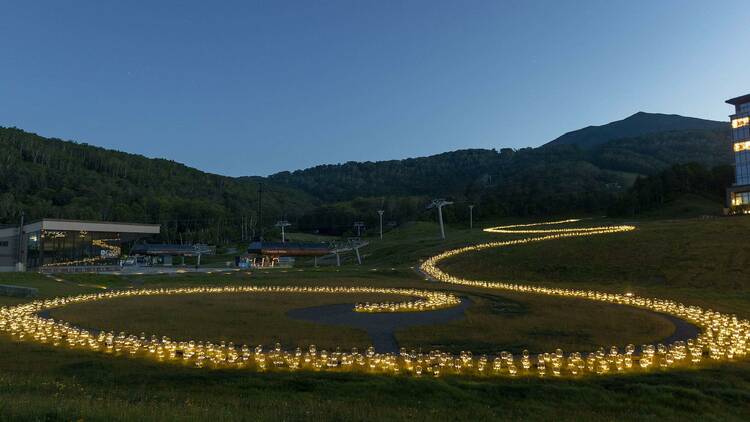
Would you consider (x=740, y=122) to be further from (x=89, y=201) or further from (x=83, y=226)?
(x=89, y=201)

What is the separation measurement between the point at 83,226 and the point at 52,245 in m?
4.42

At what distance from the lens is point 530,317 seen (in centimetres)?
2573

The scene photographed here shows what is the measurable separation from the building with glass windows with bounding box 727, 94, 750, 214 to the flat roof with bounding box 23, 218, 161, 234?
99.7 m

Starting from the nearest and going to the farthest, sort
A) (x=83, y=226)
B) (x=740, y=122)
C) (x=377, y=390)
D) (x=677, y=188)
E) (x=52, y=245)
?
(x=377, y=390) < (x=52, y=245) < (x=83, y=226) < (x=740, y=122) < (x=677, y=188)

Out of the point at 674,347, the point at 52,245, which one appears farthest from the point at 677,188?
the point at 52,245

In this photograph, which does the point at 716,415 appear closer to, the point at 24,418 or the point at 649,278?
the point at 24,418

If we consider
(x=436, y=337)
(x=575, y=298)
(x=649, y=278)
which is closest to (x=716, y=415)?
(x=436, y=337)

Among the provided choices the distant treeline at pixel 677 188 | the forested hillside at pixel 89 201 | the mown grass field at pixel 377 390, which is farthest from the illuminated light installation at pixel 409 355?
the forested hillside at pixel 89 201

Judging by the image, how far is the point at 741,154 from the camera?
83625 mm

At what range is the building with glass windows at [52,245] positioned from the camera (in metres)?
62.3

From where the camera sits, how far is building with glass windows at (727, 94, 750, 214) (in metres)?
82.5

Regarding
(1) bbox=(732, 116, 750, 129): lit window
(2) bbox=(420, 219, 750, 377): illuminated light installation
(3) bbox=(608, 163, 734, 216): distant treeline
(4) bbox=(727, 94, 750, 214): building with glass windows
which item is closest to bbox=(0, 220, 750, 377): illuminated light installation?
(2) bbox=(420, 219, 750, 377): illuminated light installation

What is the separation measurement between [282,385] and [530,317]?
54.0 ft

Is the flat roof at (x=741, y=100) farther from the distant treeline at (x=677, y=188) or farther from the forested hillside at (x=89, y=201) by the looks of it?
the forested hillside at (x=89, y=201)
